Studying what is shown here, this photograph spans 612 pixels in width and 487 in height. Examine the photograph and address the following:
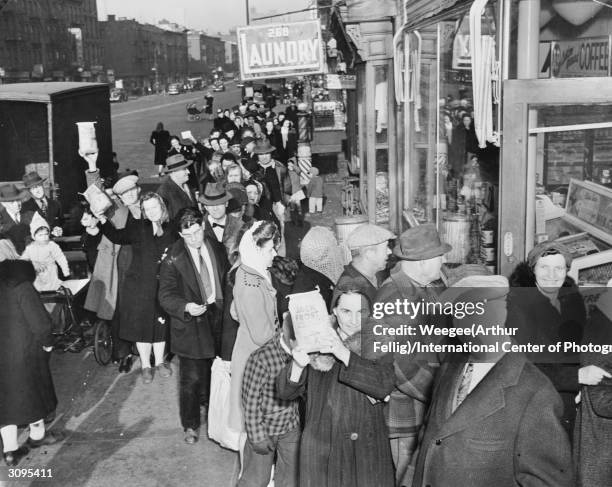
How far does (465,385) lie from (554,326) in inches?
47.1

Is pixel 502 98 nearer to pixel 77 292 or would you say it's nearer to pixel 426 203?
pixel 426 203

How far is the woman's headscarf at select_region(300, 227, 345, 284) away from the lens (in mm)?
5262

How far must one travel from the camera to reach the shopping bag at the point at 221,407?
5.55 meters

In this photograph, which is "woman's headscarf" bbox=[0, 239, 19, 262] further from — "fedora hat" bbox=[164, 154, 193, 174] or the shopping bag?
"fedora hat" bbox=[164, 154, 193, 174]

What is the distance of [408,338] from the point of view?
3.94 m

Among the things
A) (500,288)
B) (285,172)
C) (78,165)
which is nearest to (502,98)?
(500,288)

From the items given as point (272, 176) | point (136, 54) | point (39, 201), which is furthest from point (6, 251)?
point (136, 54)

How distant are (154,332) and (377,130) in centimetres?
575

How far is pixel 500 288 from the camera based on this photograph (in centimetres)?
335

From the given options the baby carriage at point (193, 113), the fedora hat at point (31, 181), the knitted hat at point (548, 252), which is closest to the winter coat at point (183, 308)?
the knitted hat at point (548, 252)

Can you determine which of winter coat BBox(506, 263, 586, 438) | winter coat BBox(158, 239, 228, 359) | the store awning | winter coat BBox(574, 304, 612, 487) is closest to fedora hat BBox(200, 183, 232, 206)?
winter coat BBox(158, 239, 228, 359)

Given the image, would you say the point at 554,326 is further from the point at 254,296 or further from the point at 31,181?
the point at 31,181

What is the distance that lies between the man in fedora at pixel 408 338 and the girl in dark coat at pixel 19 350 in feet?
8.77

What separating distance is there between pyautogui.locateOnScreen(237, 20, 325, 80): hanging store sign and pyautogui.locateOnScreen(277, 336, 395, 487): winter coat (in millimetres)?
9350
